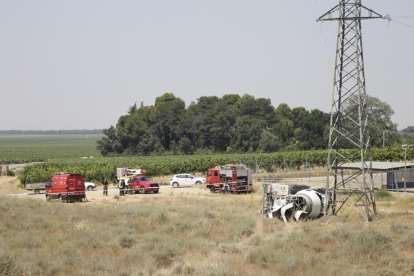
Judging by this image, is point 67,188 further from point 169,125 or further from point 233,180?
point 169,125

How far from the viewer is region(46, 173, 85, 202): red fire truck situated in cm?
4341

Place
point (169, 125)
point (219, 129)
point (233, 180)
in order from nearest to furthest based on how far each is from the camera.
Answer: point (233, 180) < point (219, 129) < point (169, 125)

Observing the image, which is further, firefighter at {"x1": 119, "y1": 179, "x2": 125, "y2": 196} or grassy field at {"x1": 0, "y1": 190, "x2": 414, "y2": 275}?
firefighter at {"x1": 119, "y1": 179, "x2": 125, "y2": 196}

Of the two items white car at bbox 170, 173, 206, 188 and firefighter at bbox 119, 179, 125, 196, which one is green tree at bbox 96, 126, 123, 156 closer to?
white car at bbox 170, 173, 206, 188

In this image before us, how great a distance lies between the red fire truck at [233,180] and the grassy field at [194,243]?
570 inches

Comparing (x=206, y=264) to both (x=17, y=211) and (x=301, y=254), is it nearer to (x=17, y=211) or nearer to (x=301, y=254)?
(x=301, y=254)

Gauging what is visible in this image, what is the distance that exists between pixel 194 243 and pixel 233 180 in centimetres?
2456

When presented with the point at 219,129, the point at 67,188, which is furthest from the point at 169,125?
the point at 67,188

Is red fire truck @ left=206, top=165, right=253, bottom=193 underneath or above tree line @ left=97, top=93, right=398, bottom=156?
underneath

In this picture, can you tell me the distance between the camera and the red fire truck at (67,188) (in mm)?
43406

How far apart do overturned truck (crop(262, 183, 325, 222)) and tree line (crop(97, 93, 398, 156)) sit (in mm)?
76046

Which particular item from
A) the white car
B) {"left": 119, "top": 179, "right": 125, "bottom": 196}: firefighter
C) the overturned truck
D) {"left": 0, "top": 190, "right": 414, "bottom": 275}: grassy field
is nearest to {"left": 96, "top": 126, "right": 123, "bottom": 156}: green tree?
the white car

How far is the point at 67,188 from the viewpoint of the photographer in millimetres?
43406

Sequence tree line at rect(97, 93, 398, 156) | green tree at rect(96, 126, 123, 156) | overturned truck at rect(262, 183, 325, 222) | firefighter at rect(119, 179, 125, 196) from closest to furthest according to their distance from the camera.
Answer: overturned truck at rect(262, 183, 325, 222), firefighter at rect(119, 179, 125, 196), tree line at rect(97, 93, 398, 156), green tree at rect(96, 126, 123, 156)
